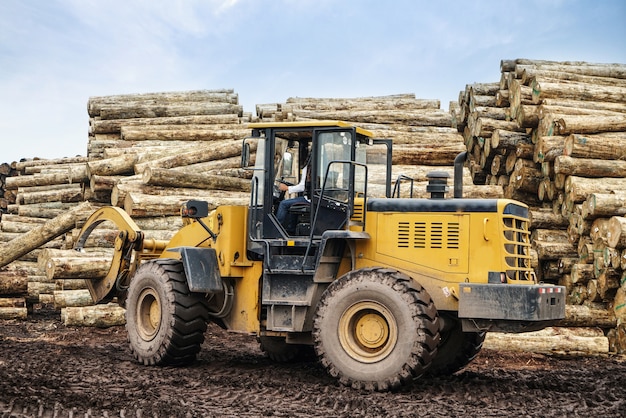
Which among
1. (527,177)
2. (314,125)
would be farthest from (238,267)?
(527,177)

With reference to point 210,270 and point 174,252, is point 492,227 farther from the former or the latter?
point 174,252

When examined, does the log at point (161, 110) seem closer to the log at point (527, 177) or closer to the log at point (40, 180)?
the log at point (40, 180)

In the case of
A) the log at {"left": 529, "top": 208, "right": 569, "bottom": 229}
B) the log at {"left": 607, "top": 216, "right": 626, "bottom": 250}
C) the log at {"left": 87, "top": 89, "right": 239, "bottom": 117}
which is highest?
the log at {"left": 87, "top": 89, "right": 239, "bottom": 117}

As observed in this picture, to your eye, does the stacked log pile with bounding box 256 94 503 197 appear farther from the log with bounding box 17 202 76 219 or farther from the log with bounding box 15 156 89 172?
the log with bounding box 15 156 89 172

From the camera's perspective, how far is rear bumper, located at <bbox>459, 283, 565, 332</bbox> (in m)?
7.87

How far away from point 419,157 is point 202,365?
7792 mm

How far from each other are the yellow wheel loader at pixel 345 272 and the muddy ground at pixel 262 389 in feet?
1.28

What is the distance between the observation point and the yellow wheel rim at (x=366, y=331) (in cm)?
818

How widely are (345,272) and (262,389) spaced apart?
5.41 feet

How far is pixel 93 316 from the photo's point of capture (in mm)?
13852

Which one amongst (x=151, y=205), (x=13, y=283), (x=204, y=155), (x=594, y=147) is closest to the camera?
(x=594, y=147)

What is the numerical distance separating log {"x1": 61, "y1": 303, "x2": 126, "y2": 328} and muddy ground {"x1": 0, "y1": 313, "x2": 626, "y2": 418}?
2081 millimetres

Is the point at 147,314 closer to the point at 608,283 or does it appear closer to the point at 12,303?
the point at 12,303

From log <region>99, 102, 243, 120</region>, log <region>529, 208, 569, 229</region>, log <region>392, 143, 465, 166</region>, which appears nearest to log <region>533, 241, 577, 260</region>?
log <region>529, 208, 569, 229</region>
